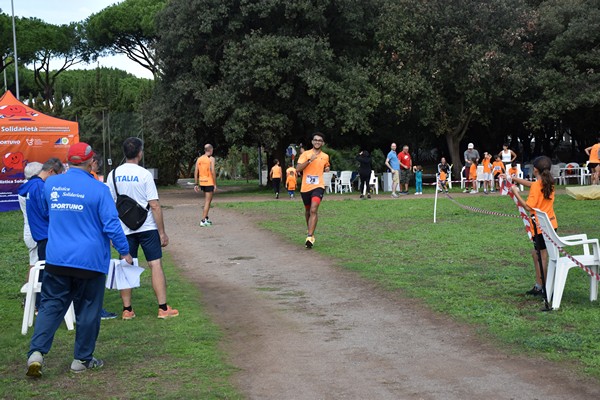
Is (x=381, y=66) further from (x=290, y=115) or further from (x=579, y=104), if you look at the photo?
(x=579, y=104)

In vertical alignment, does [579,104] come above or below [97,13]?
below

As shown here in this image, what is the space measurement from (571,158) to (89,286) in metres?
45.0

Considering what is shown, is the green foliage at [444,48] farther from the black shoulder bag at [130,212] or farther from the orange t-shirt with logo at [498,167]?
the black shoulder bag at [130,212]

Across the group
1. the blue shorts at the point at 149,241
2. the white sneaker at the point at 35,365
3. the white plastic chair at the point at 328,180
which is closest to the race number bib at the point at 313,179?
the blue shorts at the point at 149,241

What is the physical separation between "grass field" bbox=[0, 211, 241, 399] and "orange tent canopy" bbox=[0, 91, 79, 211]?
53.0 ft

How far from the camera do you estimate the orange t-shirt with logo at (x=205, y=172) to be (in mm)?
18672

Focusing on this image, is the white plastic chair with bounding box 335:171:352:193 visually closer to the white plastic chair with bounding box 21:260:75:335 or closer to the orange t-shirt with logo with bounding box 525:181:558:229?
the orange t-shirt with logo with bounding box 525:181:558:229

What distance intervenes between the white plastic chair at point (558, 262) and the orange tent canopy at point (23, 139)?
18.9 metres

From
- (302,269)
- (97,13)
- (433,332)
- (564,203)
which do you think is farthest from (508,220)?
(97,13)

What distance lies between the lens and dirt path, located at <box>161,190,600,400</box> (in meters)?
5.67

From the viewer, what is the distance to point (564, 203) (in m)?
22.6

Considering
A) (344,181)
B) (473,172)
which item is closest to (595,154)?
(473,172)

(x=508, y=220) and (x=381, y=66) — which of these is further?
(x=381, y=66)

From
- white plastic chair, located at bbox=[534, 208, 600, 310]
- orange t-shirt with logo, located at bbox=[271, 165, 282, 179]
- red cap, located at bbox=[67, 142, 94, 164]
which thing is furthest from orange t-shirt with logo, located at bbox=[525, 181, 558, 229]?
orange t-shirt with logo, located at bbox=[271, 165, 282, 179]
